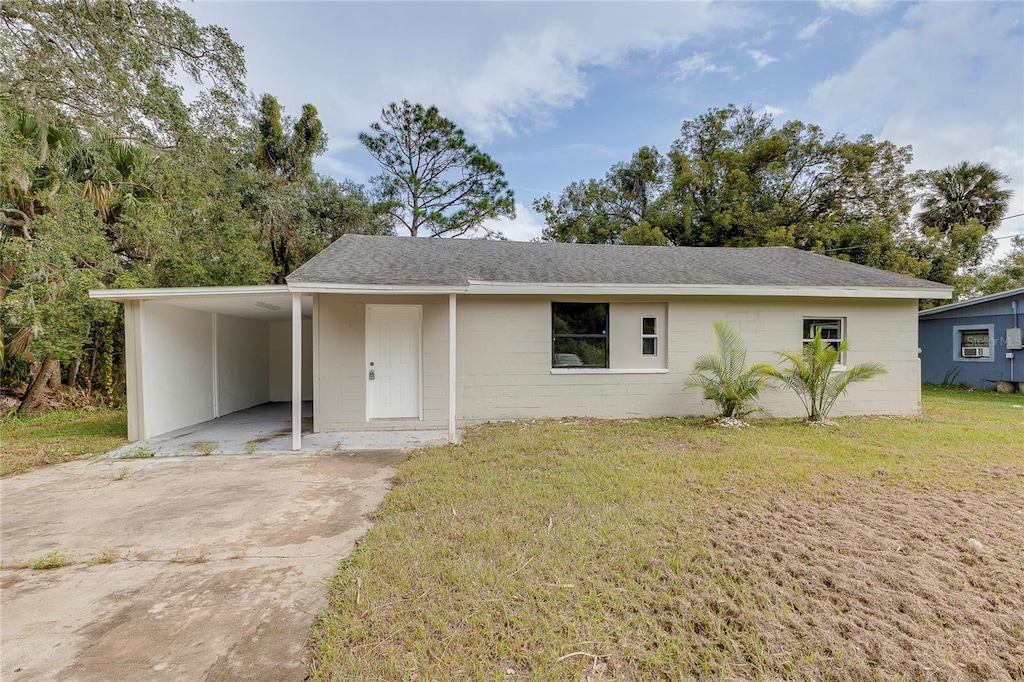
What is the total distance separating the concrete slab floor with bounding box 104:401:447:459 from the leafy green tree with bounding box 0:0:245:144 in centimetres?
611

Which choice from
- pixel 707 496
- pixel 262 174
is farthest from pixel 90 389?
pixel 707 496

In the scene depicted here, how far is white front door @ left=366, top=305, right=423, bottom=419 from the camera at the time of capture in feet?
24.6

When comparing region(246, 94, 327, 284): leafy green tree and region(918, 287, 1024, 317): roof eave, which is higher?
region(246, 94, 327, 284): leafy green tree

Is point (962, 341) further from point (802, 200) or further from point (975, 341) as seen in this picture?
point (802, 200)

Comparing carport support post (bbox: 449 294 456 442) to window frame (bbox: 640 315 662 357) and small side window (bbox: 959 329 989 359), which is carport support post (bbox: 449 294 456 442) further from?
small side window (bbox: 959 329 989 359)

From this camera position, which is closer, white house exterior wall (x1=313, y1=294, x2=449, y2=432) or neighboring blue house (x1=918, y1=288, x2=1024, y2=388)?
white house exterior wall (x1=313, y1=294, x2=449, y2=432)

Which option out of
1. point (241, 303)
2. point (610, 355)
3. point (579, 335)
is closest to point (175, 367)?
point (241, 303)

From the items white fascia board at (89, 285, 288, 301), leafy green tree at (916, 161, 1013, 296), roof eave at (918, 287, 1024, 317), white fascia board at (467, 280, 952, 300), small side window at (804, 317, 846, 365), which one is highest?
leafy green tree at (916, 161, 1013, 296)

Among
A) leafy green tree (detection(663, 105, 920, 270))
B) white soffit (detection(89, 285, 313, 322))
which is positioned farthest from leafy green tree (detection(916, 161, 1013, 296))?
white soffit (detection(89, 285, 313, 322))

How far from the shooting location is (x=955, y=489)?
4371mm

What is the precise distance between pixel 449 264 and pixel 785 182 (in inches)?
740

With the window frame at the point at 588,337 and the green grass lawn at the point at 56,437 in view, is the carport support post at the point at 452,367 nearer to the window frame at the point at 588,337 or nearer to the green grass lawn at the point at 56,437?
the window frame at the point at 588,337

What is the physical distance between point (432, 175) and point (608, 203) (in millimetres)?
9098

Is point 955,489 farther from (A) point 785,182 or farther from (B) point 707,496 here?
(A) point 785,182
